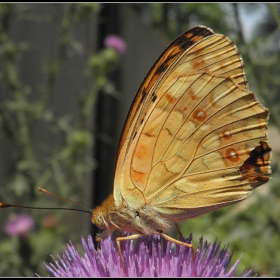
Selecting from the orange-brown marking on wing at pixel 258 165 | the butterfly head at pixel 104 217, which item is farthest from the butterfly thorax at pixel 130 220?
the orange-brown marking on wing at pixel 258 165

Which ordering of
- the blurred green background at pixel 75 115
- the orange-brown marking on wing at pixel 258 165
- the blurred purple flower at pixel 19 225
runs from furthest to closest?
the blurred purple flower at pixel 19 225
the blurred green background at pixel 75 115
the orange-brown marking on wing at pixel 258 165

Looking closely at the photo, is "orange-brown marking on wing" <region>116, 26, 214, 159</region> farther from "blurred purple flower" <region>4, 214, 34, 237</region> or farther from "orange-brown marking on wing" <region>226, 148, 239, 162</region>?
"blurred purple flower" <region>4, 214, 34, 237</region>

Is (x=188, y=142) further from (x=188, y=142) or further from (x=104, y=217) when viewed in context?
(x=104, y=217)

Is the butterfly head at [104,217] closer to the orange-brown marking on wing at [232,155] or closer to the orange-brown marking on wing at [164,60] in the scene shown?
the orange-brown marking on wing at [164,60]

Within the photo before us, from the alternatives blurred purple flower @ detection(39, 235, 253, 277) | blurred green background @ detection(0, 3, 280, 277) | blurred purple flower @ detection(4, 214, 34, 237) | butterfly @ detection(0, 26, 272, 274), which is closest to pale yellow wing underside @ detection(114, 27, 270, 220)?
butterfly @ detection(0, 26, 272, 274)

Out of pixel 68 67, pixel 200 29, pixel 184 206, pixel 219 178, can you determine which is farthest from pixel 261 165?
pixel 68 67

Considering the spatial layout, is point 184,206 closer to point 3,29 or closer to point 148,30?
point 3,29

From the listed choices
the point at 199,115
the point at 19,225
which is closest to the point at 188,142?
the point at 199,115
